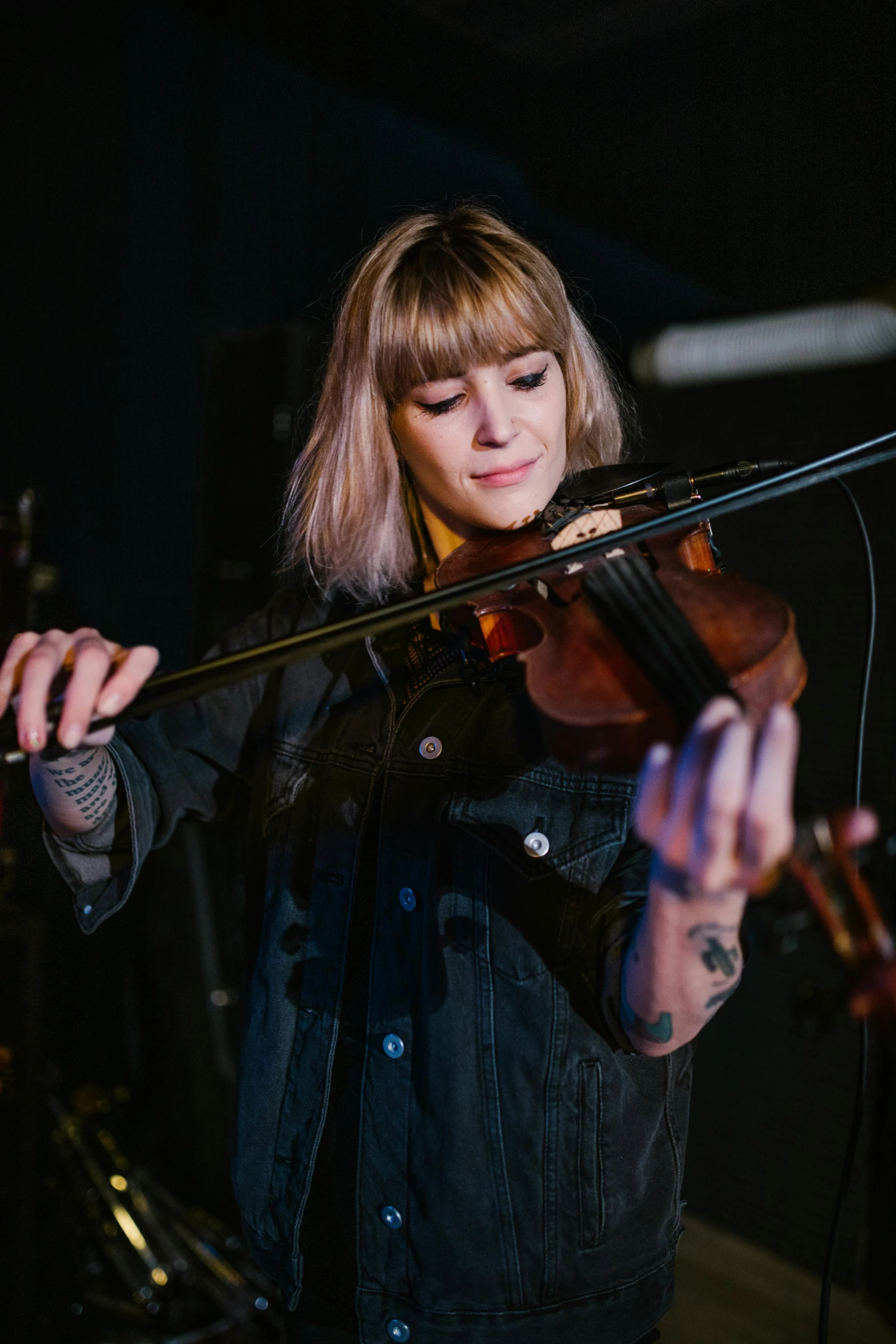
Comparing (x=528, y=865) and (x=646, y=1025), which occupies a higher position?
(x=528, y=865)

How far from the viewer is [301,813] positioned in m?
1.02

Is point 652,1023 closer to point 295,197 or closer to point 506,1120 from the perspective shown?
point 506,1120

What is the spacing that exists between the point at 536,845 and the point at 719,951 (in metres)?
0.26

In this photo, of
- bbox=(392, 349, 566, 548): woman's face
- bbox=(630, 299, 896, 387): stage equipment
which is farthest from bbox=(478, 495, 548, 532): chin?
bbox=(630, 299, 896, 387): stage equipment

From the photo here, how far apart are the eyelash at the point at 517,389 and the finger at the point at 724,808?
53cm

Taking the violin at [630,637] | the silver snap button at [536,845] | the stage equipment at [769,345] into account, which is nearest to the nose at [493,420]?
the violin at [630,637]

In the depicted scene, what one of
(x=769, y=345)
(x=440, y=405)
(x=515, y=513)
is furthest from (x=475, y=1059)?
(x=769, y=345)

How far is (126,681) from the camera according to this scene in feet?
2.51

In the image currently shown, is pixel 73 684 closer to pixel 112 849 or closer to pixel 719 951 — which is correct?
pixel 112 849

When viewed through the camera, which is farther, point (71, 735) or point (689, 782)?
point (71, 735)

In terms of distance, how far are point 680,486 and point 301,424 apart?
1086 mm

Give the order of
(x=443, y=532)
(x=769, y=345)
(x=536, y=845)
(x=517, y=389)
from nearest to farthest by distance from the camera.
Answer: (x=536, y=845) → (x=517, y=389) → (x=443, y=532) → (x=769, y=345)

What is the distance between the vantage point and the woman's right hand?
751 mm

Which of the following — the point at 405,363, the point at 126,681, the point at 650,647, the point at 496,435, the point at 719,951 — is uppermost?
the point at 405,363
